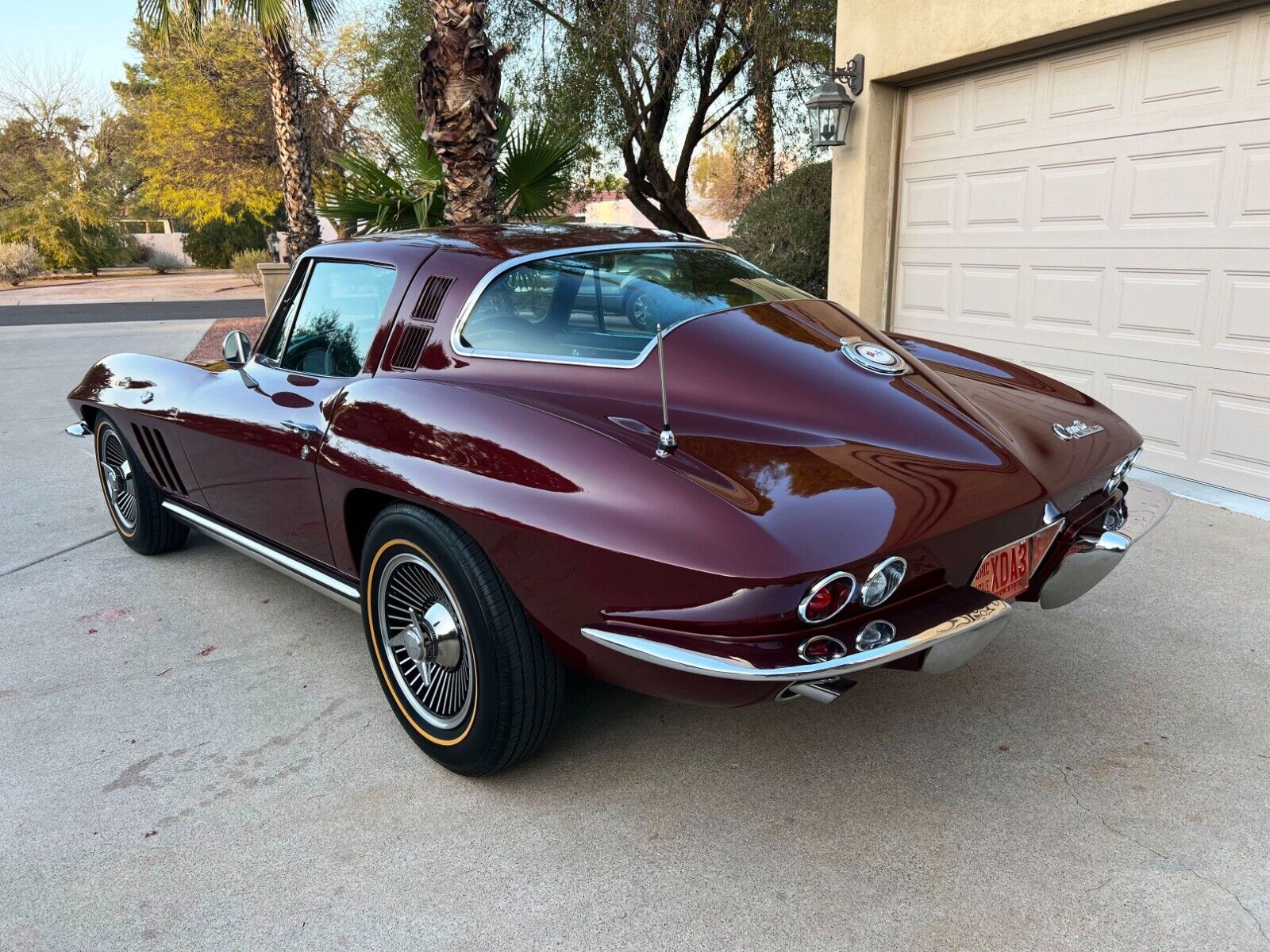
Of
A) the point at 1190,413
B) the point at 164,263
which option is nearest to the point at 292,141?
the point at 1190,413

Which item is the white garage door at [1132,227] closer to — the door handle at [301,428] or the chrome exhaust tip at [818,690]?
the chrome exhaust tip at [818,690]

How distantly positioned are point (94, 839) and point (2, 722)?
2.98ft

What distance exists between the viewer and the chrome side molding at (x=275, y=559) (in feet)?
10.2

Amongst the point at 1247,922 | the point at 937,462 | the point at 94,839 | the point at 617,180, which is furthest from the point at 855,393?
the point at 617,180

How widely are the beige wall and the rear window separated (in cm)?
389

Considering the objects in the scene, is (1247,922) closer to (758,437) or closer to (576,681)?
(758,437)

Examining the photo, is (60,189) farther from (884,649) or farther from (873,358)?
(884,649)

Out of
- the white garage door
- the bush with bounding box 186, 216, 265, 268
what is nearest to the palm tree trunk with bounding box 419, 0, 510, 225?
the white garage door

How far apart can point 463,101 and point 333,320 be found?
13.6ft

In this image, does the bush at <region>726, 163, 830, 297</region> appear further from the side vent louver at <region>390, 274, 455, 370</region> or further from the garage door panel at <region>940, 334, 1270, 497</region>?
the side vent louver at <region>390, 274, 455, 370</region>

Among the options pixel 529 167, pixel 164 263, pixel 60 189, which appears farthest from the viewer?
pixel 164 263

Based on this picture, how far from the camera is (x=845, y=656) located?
2059mm

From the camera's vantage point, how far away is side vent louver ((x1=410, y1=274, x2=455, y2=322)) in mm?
2949

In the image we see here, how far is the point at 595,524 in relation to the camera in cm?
216
